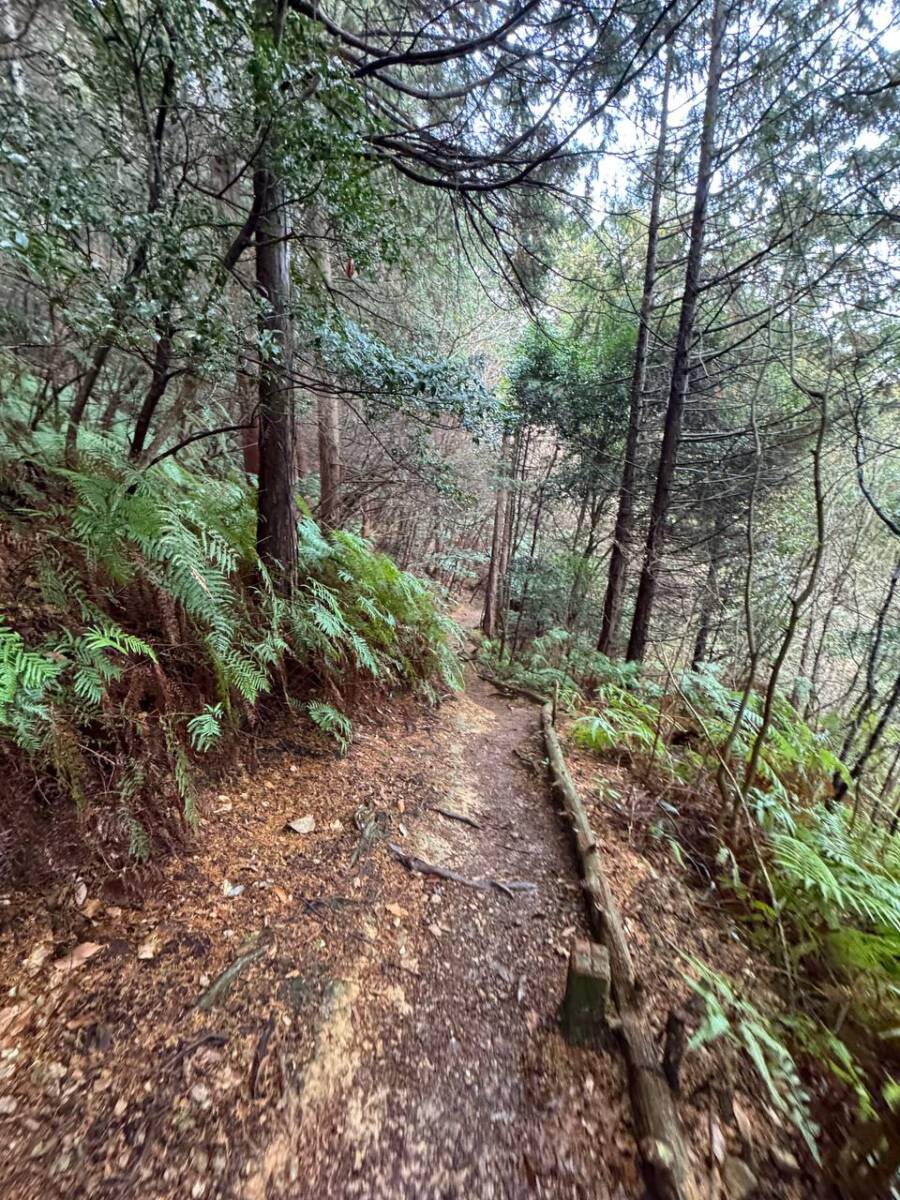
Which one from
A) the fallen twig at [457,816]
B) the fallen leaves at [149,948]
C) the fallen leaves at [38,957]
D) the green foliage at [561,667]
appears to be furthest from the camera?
the green foliage at [561,667]

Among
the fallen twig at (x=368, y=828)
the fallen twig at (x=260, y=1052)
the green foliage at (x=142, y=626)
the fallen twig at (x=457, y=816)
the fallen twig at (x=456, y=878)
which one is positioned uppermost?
the green foliage at (x=142, y=626)

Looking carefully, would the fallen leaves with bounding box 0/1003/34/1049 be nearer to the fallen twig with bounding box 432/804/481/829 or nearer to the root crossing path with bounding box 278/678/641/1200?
the root crossing path with bounding box 278/678/641/1200

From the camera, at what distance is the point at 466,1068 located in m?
1.75

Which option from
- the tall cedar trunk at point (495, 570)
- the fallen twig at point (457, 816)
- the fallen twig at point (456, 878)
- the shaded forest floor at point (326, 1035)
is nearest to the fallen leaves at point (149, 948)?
the shaded forest floor at point (326, 1035)

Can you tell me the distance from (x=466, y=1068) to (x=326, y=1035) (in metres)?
0.56

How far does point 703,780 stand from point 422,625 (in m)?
3.14

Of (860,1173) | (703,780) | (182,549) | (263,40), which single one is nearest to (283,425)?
(182,549)

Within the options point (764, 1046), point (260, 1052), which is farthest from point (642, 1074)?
point (260, 1052)

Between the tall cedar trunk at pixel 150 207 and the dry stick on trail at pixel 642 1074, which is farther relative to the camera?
the tall cedar trunk at pixel 150 207

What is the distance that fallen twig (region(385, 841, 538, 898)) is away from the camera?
8.78 ft

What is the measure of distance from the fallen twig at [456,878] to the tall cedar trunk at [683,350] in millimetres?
5154

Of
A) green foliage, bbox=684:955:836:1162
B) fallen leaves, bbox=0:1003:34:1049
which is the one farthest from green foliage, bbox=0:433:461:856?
green foliage, bbox=684:955:836:1162

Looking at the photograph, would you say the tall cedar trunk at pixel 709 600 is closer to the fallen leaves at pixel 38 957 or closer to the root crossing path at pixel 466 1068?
the root crossing path at pixel 466 1068

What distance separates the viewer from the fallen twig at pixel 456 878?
2676mm
